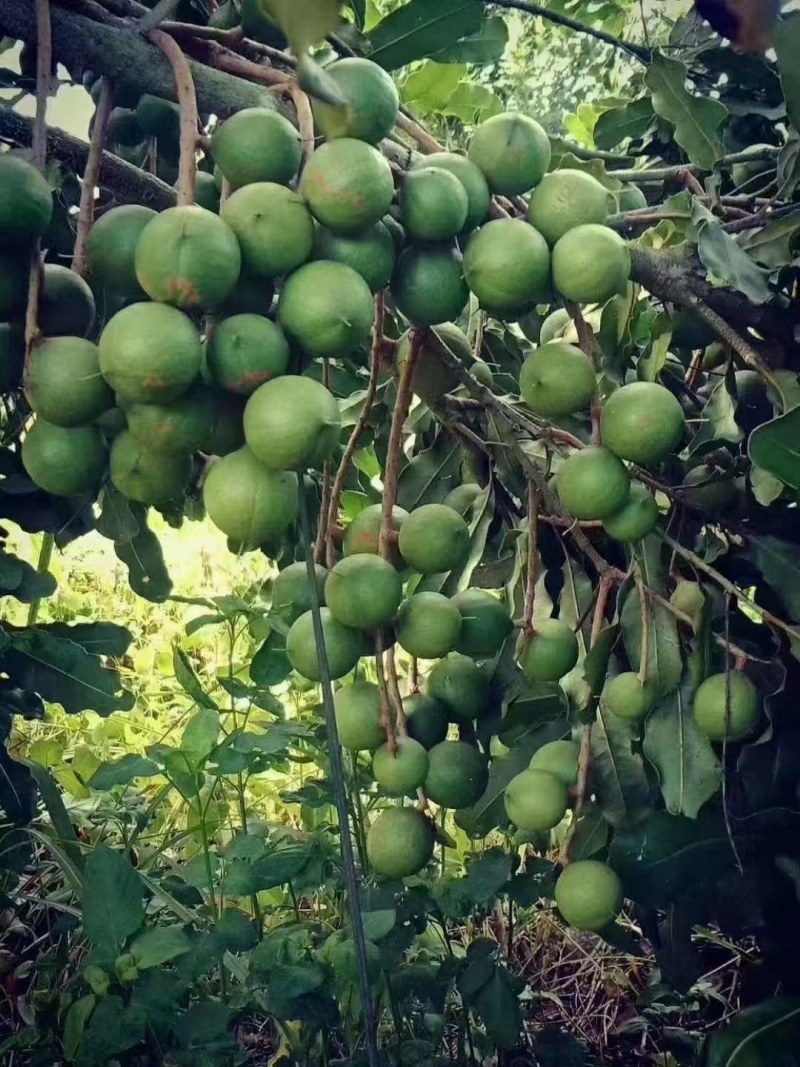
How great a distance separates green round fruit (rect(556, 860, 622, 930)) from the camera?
1043mm

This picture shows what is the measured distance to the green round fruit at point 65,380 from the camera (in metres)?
0.71

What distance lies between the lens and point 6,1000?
178cm

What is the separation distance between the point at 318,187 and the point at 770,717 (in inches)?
27.2

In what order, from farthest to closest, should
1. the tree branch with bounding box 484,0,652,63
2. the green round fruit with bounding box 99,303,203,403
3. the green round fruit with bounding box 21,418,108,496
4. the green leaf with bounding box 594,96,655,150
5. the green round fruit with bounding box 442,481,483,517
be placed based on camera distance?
the green leaf with bounding box 594,96,655,150 → the green round fruit with bounding box 442,481,483,517 → the tree branch with bounding box 484,0,652,63 → the green round fruit with bounding box 21,418,108,496 → the green round fruit with bounding box 99,303,203,403

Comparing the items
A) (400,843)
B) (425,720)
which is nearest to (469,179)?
(425,720)

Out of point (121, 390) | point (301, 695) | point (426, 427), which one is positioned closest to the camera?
point (121, 390)

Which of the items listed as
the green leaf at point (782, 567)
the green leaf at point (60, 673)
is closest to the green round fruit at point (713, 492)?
the green leaf at point (782, 567)

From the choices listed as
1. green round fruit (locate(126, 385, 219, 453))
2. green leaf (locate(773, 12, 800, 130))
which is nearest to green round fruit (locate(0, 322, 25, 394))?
green round fruit (locate(126, 385, 219, 453))

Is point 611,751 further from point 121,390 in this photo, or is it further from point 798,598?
point 121,390

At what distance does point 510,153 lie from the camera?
2.93 ft

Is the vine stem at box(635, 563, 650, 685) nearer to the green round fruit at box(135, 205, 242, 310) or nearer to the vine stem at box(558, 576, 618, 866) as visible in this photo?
the vine stem at box(558, 576, 618, 866)

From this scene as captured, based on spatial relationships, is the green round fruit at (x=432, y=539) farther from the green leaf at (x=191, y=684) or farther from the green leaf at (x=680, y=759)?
the green leaf at (x=191, y=684)

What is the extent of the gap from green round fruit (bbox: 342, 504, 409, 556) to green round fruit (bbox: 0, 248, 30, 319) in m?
0.46

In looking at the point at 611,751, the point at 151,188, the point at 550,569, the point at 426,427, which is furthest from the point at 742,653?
the point at 151,188
